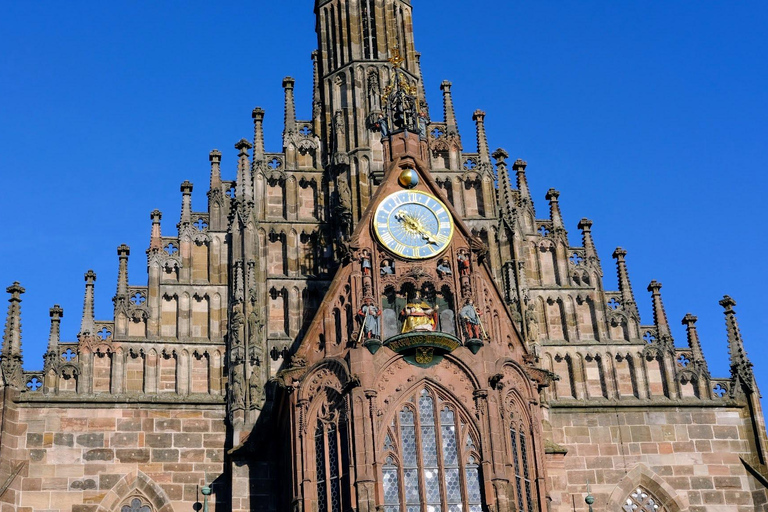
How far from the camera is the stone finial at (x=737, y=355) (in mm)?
43219

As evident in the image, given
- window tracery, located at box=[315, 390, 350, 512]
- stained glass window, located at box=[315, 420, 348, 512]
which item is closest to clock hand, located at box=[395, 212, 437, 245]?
window tracery, located at box=[315, 390, 350, 512]

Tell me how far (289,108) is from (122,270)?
7743 mm

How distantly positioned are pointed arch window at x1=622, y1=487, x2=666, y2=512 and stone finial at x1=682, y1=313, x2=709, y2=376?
409cm

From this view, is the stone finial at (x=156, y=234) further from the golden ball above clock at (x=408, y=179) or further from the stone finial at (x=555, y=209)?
the stone finial at (x=555, y=209)

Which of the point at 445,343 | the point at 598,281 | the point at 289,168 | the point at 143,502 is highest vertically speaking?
the point at 289,168

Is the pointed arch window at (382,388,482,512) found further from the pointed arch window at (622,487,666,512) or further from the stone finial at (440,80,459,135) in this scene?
the stone finial at (440,80,459,135)

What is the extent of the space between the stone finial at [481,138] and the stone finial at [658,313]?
20.7 feet

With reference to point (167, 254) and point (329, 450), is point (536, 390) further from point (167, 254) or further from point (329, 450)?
point (167, 254)

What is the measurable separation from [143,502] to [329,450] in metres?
5.72

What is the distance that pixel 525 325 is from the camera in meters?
42.7

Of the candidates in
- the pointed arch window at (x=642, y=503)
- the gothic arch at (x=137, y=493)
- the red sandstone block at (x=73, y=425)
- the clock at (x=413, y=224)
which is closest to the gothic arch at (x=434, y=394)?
the clock at (x=413, y=224)

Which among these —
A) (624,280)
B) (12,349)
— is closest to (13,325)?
(12,349)

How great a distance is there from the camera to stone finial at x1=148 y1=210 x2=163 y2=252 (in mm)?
43531

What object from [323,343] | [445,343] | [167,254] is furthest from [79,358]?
[445,343]
